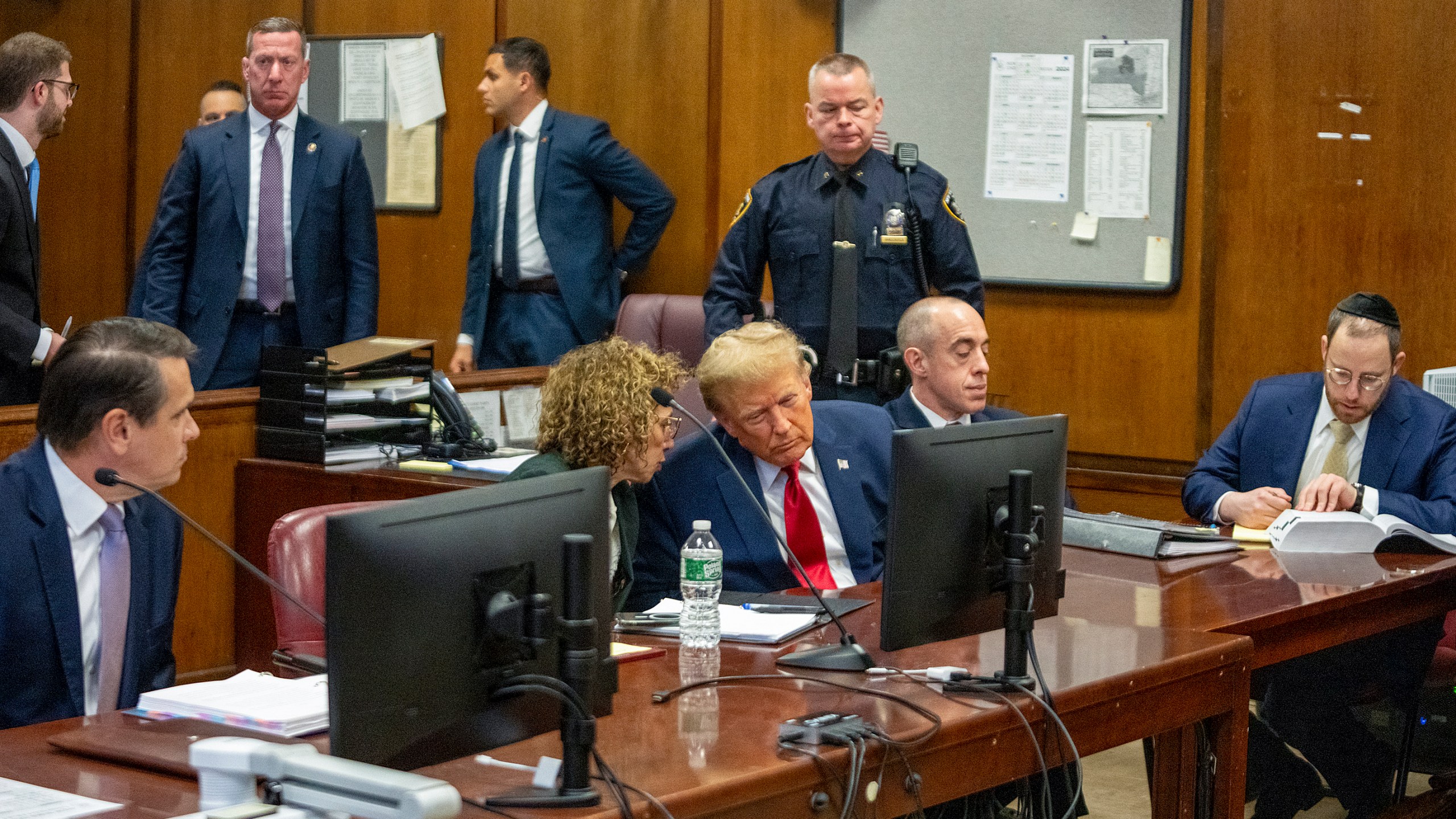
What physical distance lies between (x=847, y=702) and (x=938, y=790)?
0.16m

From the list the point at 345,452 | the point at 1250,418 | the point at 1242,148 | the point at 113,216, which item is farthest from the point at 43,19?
the point at 1250,418

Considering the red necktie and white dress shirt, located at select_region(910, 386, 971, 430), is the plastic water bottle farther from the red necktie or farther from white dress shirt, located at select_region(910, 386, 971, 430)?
white dress shirt, located at select_region(910, 386, 971, 430)

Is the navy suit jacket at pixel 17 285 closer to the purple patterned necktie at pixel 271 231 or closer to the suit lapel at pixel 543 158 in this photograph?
the purple patterned necktie at pixel 271 231

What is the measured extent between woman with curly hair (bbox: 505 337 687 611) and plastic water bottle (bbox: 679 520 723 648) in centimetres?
28

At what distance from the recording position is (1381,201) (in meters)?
4.48

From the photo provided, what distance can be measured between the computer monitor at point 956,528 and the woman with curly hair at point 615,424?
647 millimetres

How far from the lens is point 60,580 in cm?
221

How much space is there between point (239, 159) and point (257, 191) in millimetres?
102

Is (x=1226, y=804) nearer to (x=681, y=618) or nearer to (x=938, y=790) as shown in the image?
(x=938, y=790)

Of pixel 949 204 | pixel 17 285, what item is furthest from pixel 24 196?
pixel 949 204

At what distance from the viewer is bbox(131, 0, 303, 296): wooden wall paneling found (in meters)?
6.46

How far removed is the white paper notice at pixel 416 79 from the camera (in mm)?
5949

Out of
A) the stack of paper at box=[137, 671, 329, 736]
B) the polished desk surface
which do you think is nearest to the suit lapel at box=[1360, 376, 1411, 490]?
the polished desk surface

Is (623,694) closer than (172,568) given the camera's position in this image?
Yes
